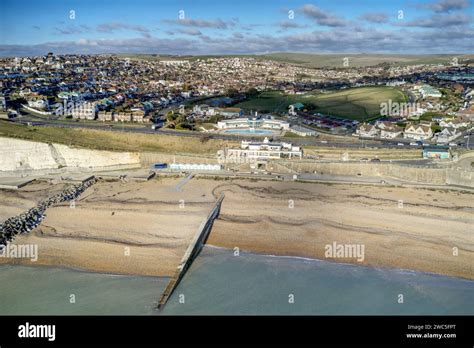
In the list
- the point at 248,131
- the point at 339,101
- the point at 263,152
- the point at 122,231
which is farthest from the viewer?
the point at 339,101

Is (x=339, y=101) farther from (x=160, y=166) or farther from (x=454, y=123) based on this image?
(x=160, y=166)

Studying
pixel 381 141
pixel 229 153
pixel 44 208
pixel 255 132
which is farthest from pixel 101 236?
pixel 381 141

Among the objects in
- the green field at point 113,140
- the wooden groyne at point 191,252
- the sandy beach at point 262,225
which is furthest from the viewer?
the green field at point 113,140

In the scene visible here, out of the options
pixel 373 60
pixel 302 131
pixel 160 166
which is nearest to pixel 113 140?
pixel 160 166

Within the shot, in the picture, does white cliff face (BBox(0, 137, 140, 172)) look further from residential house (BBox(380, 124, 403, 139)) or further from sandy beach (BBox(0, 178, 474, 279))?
residential house (BBox(380, 124, 403, 139))

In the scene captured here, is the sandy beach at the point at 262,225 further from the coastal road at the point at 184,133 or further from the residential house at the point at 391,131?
the residential house at the point at 391,131

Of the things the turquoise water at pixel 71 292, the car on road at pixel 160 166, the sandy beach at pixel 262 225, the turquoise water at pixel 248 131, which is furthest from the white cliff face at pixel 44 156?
the turquoise water at pixel 71 292
